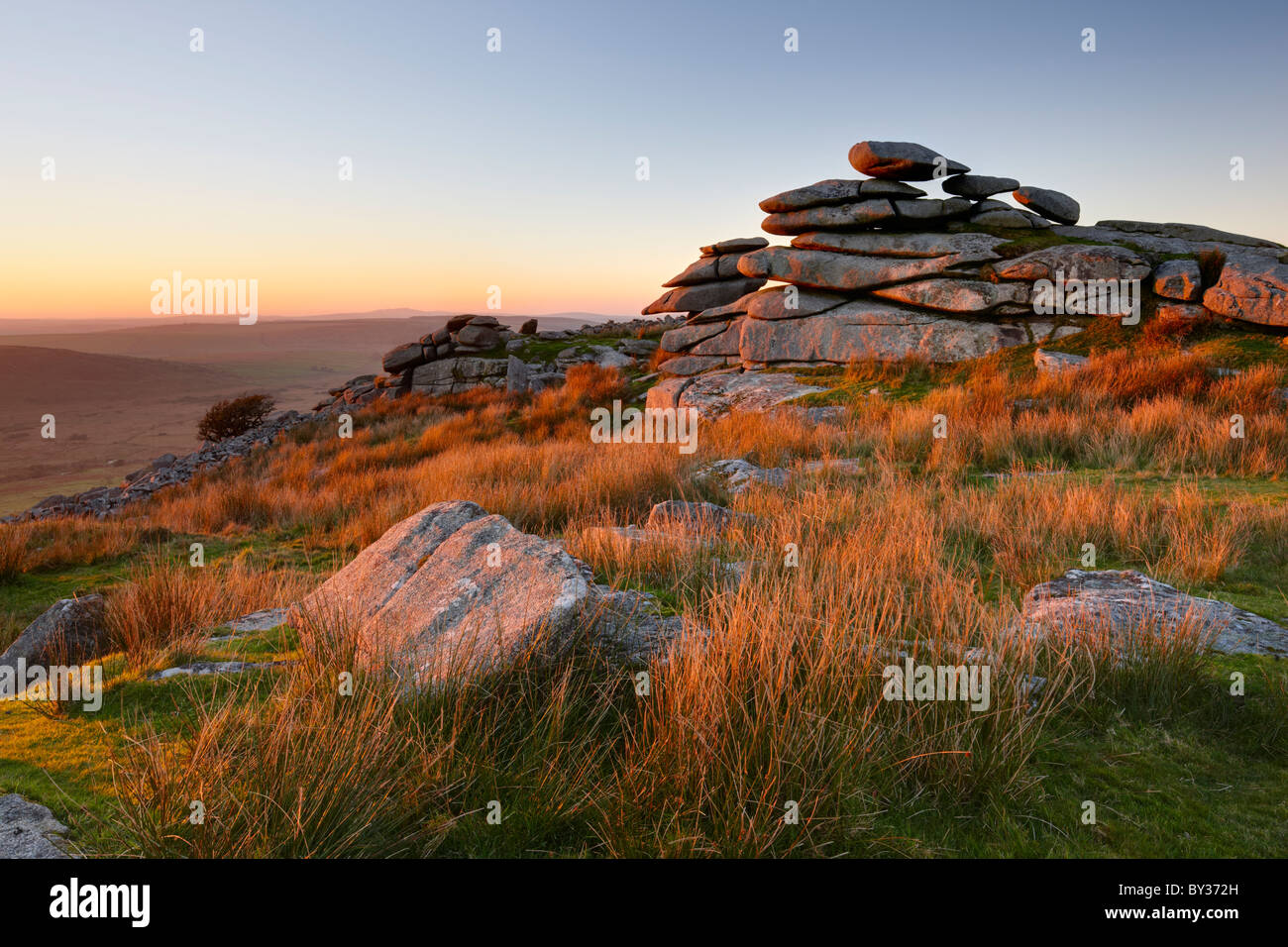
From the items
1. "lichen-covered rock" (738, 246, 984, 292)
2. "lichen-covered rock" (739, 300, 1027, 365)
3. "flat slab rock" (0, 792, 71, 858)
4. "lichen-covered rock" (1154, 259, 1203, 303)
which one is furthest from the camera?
"lichen-covered rock" (738, 246, 984, 292)

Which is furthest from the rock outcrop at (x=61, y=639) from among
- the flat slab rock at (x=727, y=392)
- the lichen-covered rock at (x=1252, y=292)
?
the lichen-covered rock at (x=1252, y=292)

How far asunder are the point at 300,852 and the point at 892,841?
1.69 m

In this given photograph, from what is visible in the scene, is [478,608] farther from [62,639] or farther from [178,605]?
[62,639]

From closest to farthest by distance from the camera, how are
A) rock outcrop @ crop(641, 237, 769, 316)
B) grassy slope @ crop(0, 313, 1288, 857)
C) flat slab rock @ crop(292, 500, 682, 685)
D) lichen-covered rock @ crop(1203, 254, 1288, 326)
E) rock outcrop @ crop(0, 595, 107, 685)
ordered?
grassy slope @ crop(0, 313, 1288, 857), flat slab rock @ crop(292, 500, 682, 685), rock outcrop @ crop(0, 595, 107, 685), lichen-covered rock @ crop(1203, 254, 1288, 326), rock outcrop @ crop(641, 237, 769, 316)

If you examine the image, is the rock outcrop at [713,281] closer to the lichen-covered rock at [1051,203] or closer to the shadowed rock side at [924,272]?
the shadowed rock side at [924,272]

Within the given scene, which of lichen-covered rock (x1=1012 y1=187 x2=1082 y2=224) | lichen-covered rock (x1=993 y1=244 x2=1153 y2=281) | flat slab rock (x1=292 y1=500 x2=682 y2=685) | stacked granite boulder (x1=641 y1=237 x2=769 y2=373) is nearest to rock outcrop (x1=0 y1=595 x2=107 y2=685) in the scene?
flat slab rock (x1=292 y1=500 x2=682 y2=685)

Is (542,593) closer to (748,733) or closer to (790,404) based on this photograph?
(748,733)

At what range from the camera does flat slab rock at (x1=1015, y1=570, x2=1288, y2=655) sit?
314cm

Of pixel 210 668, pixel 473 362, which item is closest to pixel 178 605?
pixel 210 668

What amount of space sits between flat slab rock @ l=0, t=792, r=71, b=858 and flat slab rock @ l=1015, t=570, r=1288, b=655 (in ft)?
11.6

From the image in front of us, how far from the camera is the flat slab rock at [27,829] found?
→ 75.1 inches

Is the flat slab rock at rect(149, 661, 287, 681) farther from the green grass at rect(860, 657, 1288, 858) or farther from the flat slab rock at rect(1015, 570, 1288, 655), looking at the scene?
the flat slab rock at rect(1015, 570, 1288, 655)

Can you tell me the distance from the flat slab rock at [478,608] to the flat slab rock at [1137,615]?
1855 mm

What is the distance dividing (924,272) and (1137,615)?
14.5 metres
